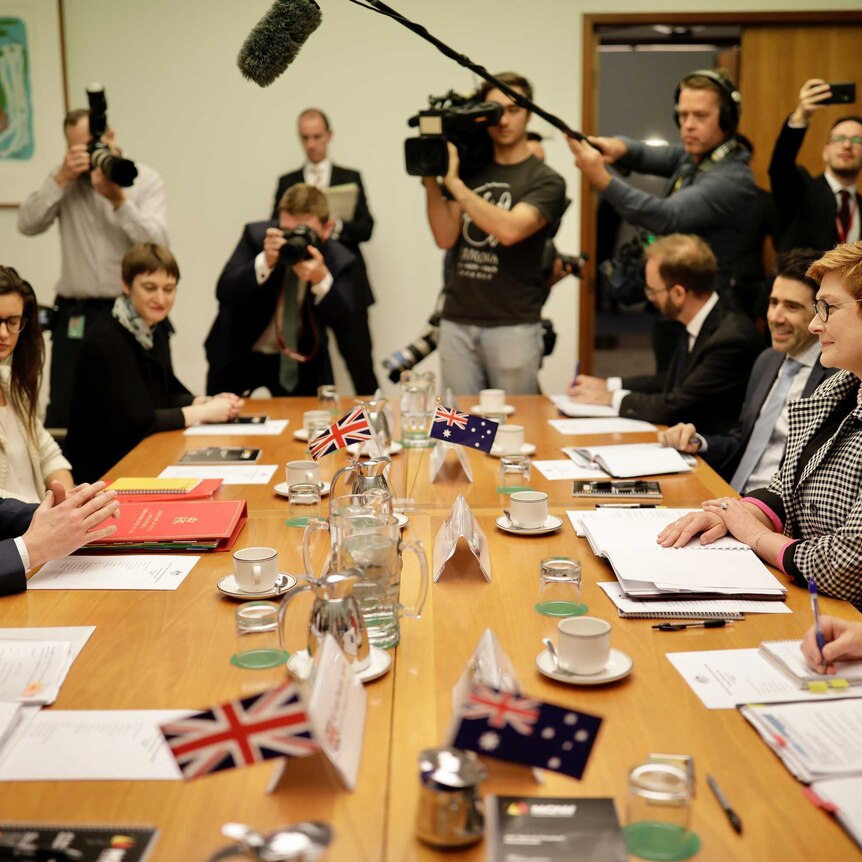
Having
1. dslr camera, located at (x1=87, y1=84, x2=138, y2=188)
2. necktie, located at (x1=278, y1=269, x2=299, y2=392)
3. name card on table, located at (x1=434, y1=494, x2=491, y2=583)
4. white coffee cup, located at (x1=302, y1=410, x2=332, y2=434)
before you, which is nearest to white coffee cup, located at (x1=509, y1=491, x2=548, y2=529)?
name card on table, located at (x1=434, y1=494, x2=491, y2=583)

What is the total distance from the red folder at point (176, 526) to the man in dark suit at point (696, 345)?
4.84ft

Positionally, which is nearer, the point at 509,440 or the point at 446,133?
the point at 509,440

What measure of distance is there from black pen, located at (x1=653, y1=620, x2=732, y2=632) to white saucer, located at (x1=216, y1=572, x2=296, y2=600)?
575mm

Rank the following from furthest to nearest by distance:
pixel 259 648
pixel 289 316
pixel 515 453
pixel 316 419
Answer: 1. pixel 289 316
2. pixel 316 419
3. pixel 515 453
4. pixel 259 648

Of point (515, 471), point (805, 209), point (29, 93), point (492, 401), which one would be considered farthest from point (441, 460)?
point (29, 93)

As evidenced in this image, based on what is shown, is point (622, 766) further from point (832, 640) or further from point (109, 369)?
point (109, 369)

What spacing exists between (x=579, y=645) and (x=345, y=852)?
17.9 inches

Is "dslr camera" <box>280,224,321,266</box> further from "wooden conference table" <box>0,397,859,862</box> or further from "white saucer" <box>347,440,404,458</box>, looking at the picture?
"wooden conference table" <box>0,397,859,862</box>

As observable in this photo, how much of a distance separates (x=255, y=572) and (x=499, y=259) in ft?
7.61

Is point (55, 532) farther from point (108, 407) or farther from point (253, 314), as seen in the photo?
point (253, 314)

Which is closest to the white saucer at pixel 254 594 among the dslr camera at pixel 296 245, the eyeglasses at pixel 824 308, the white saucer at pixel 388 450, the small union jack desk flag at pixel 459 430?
the small union jack desk flag at pixel 459 430

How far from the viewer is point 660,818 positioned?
Answer: 3.28 feet

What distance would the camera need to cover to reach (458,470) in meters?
2.51

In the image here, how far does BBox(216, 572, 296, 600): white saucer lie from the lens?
1643mm
